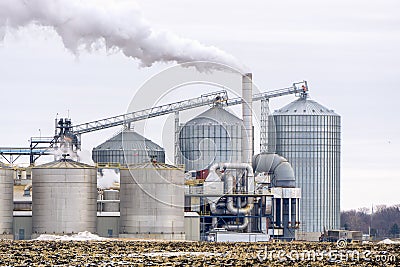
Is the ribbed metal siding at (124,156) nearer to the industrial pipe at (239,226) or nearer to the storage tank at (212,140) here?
the storage tank at (212,140)

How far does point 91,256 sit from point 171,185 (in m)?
30.8

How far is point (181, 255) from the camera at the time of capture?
7612 cm

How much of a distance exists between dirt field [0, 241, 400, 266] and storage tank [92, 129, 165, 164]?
41185 millimetres

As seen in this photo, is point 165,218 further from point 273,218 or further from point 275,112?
point 275,112

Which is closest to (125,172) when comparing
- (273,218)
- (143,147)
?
(273,218)

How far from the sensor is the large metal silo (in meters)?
146

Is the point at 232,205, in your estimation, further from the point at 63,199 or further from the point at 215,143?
the point at 63,199

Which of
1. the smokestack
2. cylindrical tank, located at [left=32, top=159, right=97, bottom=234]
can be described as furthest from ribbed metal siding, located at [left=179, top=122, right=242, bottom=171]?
cylindrical tank, located at [left=32, top=159, right=97, bottom=234]

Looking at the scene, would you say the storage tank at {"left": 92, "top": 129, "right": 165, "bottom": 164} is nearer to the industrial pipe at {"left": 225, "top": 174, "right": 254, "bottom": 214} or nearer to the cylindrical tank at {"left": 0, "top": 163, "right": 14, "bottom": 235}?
the industrial pipe at {"left": 225, "top": 174, "right": 254, "bottom": 214}

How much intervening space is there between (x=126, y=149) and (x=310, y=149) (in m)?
23.3

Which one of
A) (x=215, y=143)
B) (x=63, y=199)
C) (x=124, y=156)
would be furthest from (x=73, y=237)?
(x=124, y=156)

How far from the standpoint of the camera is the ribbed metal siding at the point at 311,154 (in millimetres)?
145500

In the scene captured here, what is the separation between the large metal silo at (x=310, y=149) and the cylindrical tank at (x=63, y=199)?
1779 inches

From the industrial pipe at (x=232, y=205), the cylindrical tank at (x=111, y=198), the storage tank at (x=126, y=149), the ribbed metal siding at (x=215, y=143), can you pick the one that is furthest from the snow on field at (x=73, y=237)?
the storage tank at (x=126, y=149)
